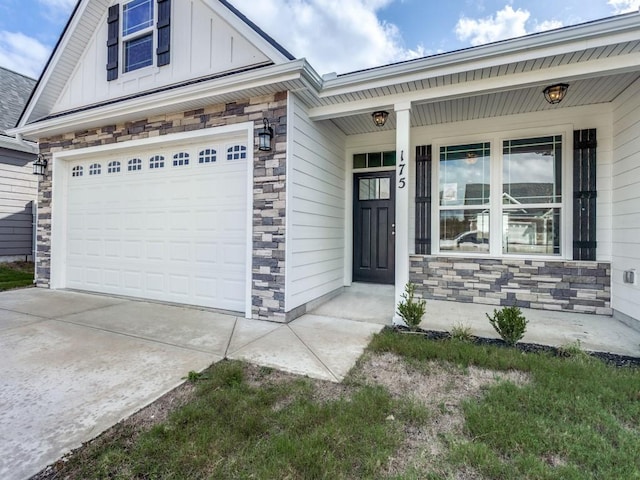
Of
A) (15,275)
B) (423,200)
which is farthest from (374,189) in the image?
(15,275)

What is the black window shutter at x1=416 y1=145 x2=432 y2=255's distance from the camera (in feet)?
17.8

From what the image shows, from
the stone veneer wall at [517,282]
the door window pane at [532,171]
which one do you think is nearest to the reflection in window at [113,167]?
the stone veneer wall at [517,282]

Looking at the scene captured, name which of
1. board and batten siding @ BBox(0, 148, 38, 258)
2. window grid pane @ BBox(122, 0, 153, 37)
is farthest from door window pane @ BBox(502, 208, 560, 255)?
board and batten siding @ BBox(0, 148, 38, 258)

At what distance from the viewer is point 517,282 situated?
15.9 ft

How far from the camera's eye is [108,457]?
173 centimetres

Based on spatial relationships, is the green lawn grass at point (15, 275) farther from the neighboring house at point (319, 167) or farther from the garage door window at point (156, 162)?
the garage door window at point (156, 162)

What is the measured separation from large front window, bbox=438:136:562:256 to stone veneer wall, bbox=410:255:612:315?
0.29 m

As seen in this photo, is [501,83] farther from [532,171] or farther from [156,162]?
[156,162]

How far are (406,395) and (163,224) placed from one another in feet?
14.7

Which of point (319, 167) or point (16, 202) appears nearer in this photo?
point (319, 167)

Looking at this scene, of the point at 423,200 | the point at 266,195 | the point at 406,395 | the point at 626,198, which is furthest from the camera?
the point at 423,200

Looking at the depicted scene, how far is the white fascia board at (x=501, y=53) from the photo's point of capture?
3033 mm

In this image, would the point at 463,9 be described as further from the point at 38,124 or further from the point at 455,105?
the point at 38,124

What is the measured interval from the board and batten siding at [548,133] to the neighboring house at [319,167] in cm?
2
